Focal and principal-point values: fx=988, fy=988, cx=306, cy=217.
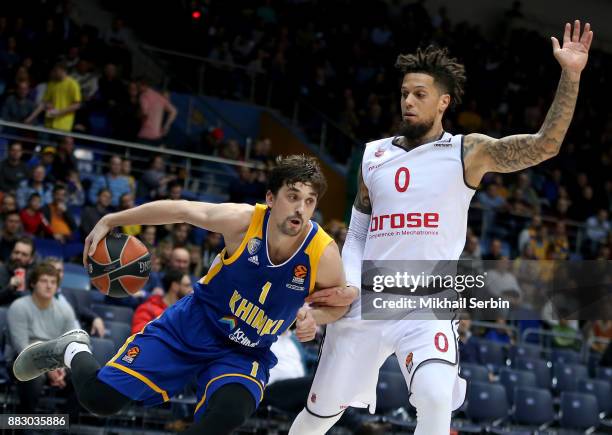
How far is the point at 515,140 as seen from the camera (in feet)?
16.9

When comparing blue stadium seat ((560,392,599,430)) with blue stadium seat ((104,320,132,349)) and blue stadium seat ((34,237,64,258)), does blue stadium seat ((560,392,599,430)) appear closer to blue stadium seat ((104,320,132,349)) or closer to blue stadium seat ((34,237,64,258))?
blue stadium seat ((104,320,132,349))

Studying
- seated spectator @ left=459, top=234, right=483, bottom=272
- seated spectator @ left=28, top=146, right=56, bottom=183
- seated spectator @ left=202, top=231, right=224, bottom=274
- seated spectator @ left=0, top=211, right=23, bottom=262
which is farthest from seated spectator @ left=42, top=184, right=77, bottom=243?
seated spectator @ left=459, top=234, right=483, bottom=272

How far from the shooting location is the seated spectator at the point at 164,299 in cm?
840

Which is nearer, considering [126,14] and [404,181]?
[404,181]

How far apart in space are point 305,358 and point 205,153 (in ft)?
17.1

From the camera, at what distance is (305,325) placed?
5.08 meters

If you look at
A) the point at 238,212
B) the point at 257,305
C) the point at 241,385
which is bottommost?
the point at 241,385

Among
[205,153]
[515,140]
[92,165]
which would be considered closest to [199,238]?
[92,165]

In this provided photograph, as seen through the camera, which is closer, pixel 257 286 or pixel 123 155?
pixel 257 286

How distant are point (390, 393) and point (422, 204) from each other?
4.41 meters

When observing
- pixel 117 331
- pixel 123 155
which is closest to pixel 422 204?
pixel 117 331

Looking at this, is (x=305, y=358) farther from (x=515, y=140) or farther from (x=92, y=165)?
(x=515, y=140)

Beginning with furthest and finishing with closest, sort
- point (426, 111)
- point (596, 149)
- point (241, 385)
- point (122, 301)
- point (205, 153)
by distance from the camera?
1. point (596, 149)
2. point (205, 153)
3. point (122, 301)
4. point (426, 111)
5. point (241, 385)

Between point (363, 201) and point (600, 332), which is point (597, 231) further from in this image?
point (363, 201)
